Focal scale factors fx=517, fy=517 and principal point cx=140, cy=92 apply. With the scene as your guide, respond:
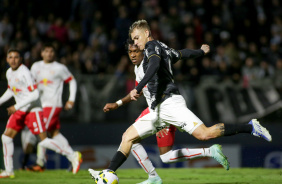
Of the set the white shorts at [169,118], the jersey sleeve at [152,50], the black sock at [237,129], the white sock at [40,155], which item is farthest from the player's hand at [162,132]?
the white sock at [40,155]

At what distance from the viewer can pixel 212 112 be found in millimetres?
12445

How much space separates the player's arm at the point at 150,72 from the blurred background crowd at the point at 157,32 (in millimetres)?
5897

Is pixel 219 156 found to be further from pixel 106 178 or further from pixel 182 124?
pixel 106 178

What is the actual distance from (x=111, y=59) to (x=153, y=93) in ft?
23.2

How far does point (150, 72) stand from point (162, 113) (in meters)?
0.72

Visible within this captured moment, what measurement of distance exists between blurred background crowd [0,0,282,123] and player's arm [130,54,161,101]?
19.3 ft

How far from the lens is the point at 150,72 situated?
20.5ft

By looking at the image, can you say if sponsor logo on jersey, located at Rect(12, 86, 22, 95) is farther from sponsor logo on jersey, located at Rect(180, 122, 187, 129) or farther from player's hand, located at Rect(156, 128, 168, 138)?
sponsor logo on jersey, located at Rect(180, 122, 187, 129)

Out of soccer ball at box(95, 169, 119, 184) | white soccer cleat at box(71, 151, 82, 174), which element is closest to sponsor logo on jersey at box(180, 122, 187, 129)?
soccer ball at box(95, 169, 119, 184)

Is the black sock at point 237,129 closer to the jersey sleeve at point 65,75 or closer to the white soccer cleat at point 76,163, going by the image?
the white soccer cleat at point 76,163

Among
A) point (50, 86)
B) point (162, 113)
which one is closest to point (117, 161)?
point (162, 113)

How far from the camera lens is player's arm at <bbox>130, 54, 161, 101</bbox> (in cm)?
617

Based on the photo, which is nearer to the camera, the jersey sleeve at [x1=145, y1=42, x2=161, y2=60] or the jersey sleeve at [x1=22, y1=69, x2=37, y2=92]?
the jersey sleeve at [x1=145, y1=42, x2=161, y2=60]

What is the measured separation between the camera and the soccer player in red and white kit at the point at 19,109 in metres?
8.92
